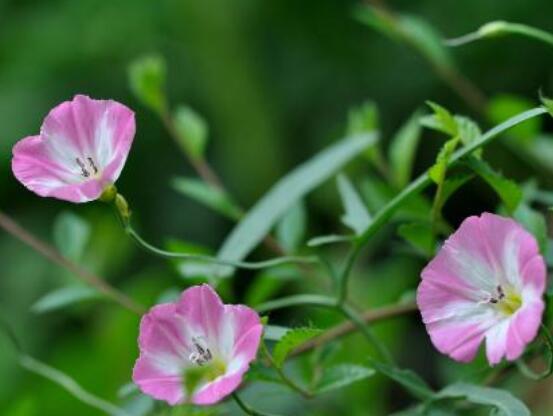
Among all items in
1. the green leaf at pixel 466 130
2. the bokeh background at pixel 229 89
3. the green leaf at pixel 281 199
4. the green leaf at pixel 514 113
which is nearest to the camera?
the green leaf at pixel 466 130

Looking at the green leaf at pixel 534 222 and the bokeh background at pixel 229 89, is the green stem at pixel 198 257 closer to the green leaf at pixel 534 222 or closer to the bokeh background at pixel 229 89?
the green leaf at pixel 534 222

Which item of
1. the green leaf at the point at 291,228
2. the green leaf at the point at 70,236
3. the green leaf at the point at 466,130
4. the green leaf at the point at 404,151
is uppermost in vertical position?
the green leaf at the point at 466,130

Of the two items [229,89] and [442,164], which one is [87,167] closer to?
[442,164]

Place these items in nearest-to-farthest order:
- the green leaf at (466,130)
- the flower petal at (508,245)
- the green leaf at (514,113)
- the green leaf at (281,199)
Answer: the flower petal at (508,245)
the green leaf at (466,130)
the green leaf at (281,199)
the green leaf at (514,113)

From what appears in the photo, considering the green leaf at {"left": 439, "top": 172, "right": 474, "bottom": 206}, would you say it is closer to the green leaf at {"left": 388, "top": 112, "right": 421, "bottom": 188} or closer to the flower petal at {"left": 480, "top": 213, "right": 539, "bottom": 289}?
the flower petal at {"left": 480, "top": 213, "right": 539, "bottom": 289}

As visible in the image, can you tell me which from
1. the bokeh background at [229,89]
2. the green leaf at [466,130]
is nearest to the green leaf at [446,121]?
the green leaf at [466,130]
